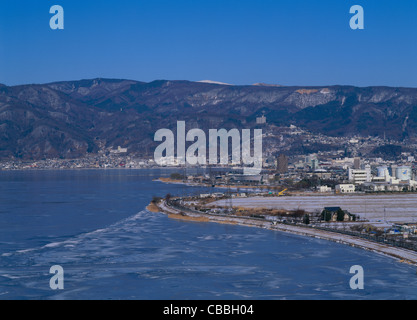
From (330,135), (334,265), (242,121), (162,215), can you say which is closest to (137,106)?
(242,121)

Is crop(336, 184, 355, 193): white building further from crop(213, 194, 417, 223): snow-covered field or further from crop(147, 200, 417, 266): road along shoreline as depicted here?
crop(147, 200, 417, 266): road along shoreline

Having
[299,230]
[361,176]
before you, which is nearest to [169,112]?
[361,176]

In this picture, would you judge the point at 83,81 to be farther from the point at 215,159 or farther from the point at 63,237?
the point at 63,237

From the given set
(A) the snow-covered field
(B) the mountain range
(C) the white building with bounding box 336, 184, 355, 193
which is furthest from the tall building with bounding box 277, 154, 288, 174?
(B) the mountain range

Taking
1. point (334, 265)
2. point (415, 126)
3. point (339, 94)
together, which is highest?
point (339, 94)

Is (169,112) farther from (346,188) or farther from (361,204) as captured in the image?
(361,204)

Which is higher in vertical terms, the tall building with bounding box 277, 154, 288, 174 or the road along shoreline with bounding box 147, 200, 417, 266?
the tall building with bounding box 277, 154, 288, 174
